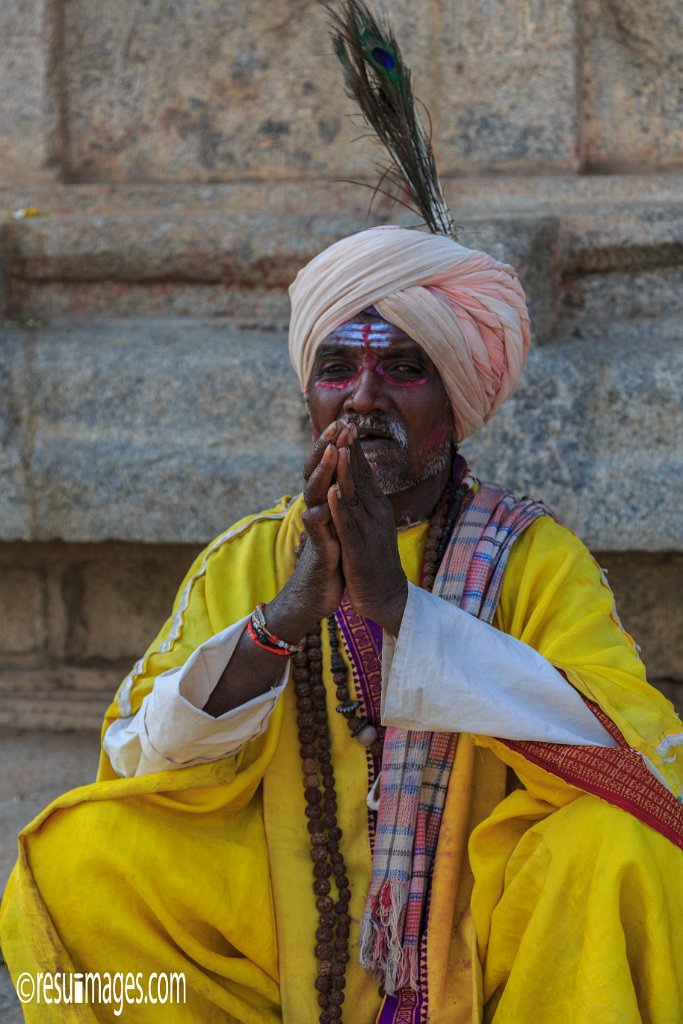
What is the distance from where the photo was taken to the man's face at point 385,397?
2701 millimetres

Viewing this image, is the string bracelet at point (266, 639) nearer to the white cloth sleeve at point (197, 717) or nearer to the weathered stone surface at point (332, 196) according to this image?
the white cloth sleeve at point (197, 717)

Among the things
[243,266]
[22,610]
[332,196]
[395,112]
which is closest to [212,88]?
[332,196]

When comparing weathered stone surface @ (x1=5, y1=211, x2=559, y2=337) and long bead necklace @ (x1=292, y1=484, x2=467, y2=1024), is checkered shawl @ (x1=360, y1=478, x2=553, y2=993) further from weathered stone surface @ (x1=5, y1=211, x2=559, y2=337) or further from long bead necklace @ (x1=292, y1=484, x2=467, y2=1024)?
weathered stone surface @ (x1=5, y1=211, x2=559, y2=337)

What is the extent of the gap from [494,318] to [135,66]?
2.04 m

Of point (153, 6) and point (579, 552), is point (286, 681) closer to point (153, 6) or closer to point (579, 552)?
point (579, 552)

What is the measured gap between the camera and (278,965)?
2551mm

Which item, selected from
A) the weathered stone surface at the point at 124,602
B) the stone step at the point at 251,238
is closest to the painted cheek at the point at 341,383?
the stone step at the point at 251,238

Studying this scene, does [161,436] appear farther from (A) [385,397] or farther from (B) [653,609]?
(B) [653,609]

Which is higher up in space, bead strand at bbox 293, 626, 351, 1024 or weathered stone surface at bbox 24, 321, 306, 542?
weathered stone surface at bbox 24, 321, 306, 542

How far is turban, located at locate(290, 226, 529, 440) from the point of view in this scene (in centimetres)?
276

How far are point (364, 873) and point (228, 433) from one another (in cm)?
160

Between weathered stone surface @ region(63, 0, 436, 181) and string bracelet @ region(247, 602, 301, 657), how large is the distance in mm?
2218

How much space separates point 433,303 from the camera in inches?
109

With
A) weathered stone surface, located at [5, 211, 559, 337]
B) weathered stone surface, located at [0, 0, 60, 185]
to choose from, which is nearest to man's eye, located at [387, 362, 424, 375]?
weathered stone surface, located at [5, 211, 559, 337]
